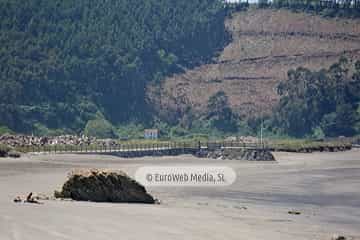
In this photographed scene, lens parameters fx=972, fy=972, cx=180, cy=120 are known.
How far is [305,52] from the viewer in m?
137

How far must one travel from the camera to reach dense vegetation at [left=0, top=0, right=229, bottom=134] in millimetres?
104688

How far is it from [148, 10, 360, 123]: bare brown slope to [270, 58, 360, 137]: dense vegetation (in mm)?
7609

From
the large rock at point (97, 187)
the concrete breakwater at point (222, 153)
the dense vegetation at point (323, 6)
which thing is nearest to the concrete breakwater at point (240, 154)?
the concrete breakwater at point (222, 153)

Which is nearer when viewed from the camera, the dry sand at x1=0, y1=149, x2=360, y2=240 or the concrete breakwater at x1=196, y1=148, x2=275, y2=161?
the dry sand at x1=0, y1=149, x2=360, y2=240

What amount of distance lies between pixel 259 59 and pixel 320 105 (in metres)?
23.7

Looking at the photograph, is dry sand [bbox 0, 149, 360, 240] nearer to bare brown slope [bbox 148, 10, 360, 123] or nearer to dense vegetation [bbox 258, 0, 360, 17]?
bare brown slope [bbox 148, 10, 360, 123]

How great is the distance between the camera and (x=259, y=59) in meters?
137

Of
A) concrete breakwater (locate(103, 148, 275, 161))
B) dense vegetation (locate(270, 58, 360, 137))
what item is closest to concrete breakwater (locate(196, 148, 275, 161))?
concrete breakwater (locate(103, 148, 275, 161))

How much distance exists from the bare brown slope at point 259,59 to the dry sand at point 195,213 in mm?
87197

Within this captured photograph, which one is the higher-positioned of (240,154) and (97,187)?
(97,187)

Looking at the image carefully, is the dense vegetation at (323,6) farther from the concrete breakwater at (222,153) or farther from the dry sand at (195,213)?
the dry sand at (195,213)

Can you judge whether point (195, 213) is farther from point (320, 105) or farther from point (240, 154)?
point (320, 105)

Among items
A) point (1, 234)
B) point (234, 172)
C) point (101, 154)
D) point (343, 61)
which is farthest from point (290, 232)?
point (343, 61)

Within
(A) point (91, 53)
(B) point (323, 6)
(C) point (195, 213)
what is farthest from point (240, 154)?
(B) point (323, 6)
